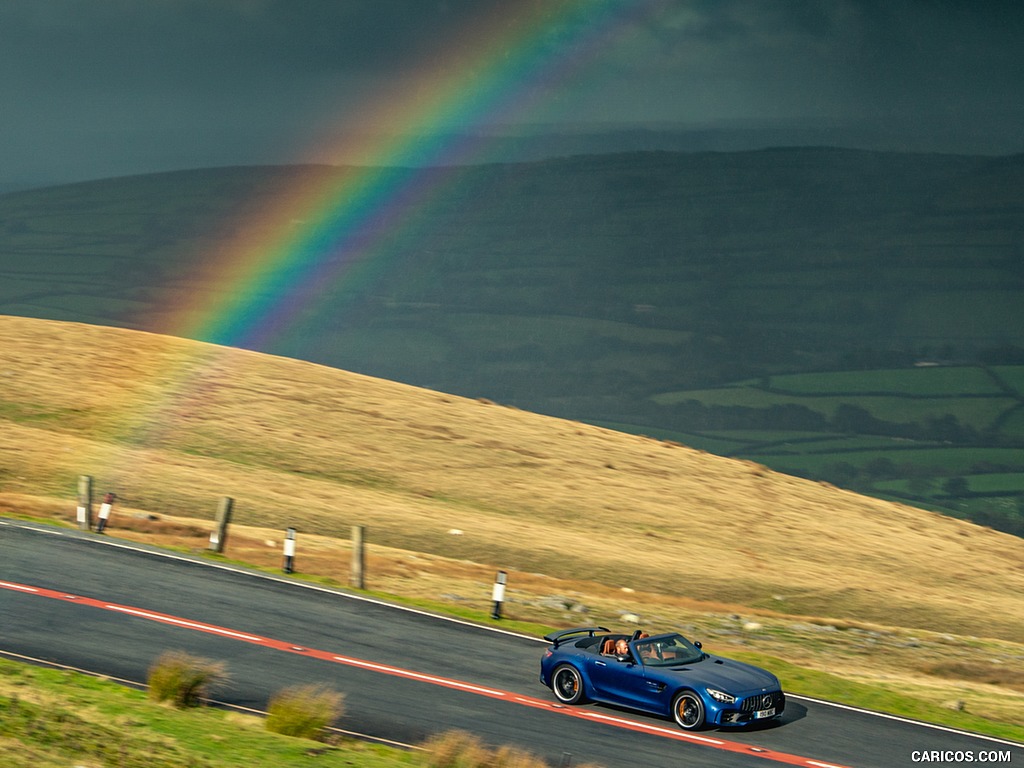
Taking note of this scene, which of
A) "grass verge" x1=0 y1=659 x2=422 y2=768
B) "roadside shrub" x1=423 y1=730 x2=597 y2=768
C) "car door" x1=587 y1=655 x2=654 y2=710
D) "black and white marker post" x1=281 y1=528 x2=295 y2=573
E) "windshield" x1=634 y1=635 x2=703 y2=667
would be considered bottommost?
"grass verge" x1=0 y1=659 x2=422 y2=768

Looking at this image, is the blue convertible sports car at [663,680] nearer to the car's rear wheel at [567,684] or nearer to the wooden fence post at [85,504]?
the car's rear wheel at [567,684]

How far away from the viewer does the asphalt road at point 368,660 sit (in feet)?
55.0

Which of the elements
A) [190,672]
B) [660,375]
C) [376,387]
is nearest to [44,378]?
[376,387]

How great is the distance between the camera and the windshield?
17875mm

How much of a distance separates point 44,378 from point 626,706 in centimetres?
4187

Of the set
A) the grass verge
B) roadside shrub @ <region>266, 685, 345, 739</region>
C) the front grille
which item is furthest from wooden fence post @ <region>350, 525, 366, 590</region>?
the front grille

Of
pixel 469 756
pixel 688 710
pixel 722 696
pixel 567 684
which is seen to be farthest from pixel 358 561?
pixel 469 756

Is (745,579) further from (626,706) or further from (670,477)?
(626,706)

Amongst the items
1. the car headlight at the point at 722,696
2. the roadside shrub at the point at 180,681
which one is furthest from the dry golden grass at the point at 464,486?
the car headlight at the point at 722,696

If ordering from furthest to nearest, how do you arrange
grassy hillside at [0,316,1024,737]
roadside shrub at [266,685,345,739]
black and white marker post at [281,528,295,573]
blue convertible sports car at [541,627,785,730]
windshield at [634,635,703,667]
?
grassy hillside at [0,316,1024,737] < black and white marker post at [281,528,295,573] < windshield at [634,635,703,667] < blue convertible sports car at [541,627,785,730] < roadside shrub at [266,685,345,739]

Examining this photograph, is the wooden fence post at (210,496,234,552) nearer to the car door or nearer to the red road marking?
the red road marking

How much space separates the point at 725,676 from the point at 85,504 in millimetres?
19499

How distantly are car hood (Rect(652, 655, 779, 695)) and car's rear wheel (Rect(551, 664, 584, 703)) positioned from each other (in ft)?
4.72

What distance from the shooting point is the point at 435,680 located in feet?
63.8
